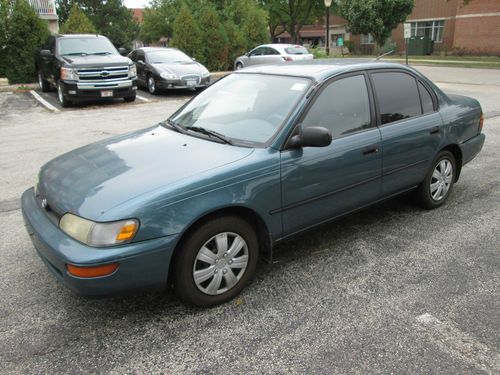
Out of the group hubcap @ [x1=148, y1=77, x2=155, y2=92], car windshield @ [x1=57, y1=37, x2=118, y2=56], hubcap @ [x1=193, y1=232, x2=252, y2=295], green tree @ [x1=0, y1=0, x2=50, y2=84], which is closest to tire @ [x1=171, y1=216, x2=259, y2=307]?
hubcap @ [x1=193, y1=232, x2=252, y2=295]

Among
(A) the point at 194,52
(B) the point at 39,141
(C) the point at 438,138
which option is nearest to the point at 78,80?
(B) the point at 39,141

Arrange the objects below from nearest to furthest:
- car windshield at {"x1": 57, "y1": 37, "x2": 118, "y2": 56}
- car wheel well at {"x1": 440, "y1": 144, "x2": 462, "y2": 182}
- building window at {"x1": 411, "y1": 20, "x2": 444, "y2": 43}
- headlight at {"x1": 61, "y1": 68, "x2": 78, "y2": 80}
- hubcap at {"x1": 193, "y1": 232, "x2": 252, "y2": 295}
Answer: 1. hubcap at {"x1": 193, "y1": 232, "x2": 252, "y2": 295}
2. car wheel well at {"x1": 440, "y1": 144, "x2": 462, "y2": 182}
3. headlight at {"x1": 61, "y1": 68, "x2": 78, "y2": 80}
4. car windshield at {"x1": 57, "y1": 37, "x2": 118, "y2": 56}
5. building window at {"x1": 411, "y1": 20, "x2": 444, "y2": 43}

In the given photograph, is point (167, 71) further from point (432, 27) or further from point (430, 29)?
point (430, 29)

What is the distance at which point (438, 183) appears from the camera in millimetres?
4719

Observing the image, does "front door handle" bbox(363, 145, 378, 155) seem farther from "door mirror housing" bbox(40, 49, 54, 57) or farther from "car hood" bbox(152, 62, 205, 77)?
"door mirror housing" bbox(40, 49, 54, 57)

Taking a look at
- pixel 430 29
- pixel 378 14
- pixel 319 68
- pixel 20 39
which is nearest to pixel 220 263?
pixel 319 68

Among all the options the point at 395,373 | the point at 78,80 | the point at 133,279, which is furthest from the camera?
the point at 78,80

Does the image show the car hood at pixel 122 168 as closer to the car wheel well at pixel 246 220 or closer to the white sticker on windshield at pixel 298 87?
the car wheel well at pixel 246 220

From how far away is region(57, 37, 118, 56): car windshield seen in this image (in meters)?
12.5

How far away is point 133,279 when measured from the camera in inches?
106

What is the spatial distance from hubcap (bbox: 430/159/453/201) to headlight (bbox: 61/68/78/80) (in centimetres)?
984

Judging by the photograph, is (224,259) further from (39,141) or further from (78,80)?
(78,80)

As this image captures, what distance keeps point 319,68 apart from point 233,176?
→ 1.46m

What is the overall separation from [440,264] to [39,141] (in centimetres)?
739
